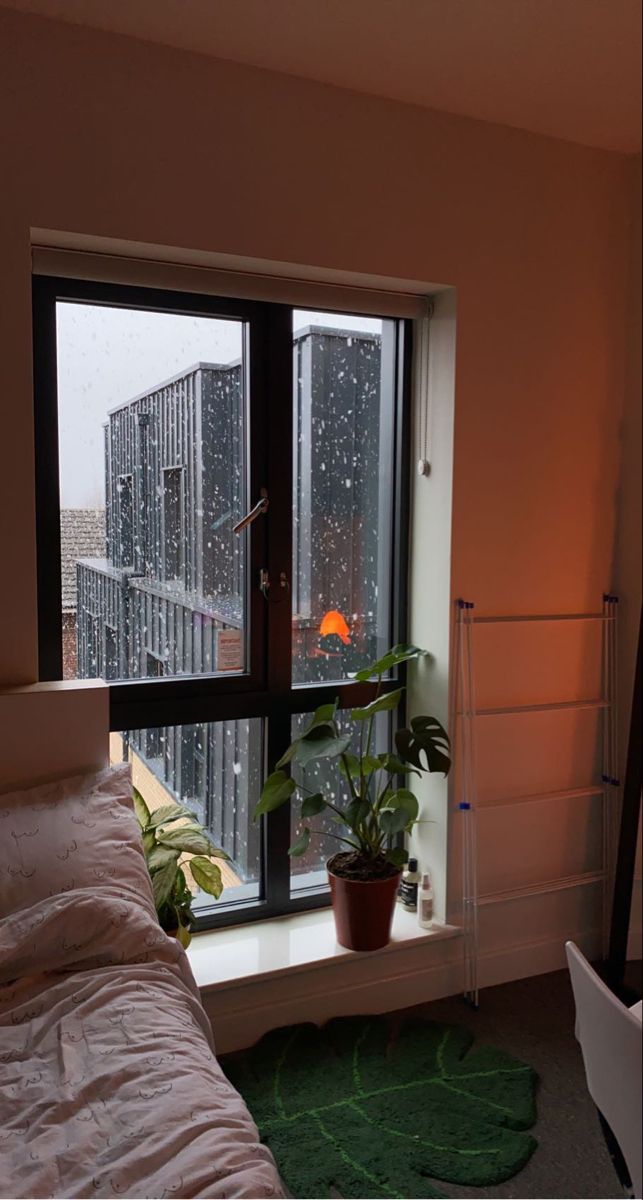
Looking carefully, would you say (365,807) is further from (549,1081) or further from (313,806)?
(549,1081)

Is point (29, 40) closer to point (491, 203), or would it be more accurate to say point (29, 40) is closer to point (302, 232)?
point (302, 232)

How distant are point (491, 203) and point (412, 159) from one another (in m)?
0.29

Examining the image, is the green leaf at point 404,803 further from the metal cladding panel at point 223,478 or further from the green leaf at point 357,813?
the metal cladding panel at point 223,478

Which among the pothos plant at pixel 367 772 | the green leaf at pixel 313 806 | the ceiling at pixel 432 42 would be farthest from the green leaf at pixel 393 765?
the ceiling at pixel 432 42

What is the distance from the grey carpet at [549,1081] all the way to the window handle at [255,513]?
1.56 metres

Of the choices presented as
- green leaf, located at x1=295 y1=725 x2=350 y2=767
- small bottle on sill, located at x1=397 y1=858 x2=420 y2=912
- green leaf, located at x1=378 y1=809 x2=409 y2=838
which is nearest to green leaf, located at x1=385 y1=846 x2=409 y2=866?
green leaf, located at x1=378 y1=809 x2=409 y2=838

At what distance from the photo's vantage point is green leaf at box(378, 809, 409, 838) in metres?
2.45

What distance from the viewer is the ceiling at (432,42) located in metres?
1.98

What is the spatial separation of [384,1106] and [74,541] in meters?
1.69

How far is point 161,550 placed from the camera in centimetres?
250

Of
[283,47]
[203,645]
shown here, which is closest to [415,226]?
A: [283,47]

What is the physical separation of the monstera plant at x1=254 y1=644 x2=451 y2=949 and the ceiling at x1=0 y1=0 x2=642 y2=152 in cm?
163

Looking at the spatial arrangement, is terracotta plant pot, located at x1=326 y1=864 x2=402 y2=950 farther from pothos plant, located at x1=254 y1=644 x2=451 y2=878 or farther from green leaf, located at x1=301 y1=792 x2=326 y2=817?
green leaf, located at x1=301 y1=792 x2=326 y2=817

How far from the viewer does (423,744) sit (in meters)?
2.55
